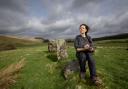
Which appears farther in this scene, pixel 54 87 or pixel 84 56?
pixel 54 87

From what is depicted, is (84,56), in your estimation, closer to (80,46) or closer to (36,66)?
(80,46)

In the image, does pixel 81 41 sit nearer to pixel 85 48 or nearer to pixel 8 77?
pixel 85 48

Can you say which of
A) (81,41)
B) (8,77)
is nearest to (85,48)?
(81,41)

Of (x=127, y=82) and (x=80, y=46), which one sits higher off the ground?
(x=80, y=46)

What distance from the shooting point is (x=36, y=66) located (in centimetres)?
2522

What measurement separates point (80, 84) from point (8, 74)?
1265cm

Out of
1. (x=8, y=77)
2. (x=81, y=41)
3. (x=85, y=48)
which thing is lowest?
(x=8, y=77)

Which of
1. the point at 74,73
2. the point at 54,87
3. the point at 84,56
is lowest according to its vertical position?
the point at 54,87

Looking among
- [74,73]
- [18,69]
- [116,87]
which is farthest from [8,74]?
[116,87]

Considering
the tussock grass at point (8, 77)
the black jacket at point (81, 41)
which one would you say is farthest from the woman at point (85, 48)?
the tussock grass at point (8, 77)

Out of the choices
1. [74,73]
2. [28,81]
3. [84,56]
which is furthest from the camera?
[28,81]

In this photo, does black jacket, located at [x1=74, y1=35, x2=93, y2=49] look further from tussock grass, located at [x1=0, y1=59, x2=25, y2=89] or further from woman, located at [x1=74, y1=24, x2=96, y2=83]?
tussock grass, located at [x1=0, y1=59, x2=25, y2=89]

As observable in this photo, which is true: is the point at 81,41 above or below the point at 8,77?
above

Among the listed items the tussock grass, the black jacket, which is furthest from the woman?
the tussock grass
